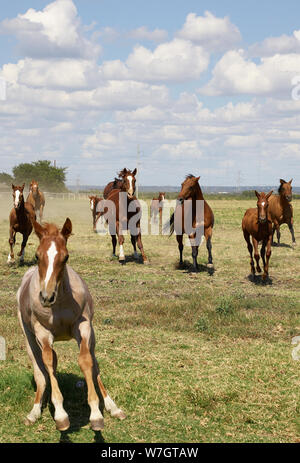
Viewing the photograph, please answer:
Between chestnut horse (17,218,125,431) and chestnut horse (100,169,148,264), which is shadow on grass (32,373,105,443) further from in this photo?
chestnut horse (100,169,148,264)

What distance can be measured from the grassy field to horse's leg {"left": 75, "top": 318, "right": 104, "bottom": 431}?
65 cm

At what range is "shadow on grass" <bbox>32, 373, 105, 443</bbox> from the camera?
17.8ft

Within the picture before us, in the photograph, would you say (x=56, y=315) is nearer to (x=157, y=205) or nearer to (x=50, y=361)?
(x=50, y=361)

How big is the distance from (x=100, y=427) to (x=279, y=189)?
1778 cm

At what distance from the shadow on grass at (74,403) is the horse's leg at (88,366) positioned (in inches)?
25.1

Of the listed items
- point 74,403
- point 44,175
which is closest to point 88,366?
point 74,403

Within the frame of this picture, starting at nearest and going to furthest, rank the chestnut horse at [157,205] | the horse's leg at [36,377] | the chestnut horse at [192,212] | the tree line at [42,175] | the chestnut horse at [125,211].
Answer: the horse's leg at [36,377], the chestnut horse at [192,212], the chestnut horse at [125,211], the chestnut horse at [157,205], the tree line at [42,175]

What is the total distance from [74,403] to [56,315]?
1543 mm

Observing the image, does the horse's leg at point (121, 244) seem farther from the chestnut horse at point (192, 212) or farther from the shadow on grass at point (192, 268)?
the chestnut horse at point (192, 212)

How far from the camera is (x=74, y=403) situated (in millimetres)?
6180

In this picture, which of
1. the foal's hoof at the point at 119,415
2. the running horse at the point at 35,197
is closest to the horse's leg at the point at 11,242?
the running horse at the point at 35,197

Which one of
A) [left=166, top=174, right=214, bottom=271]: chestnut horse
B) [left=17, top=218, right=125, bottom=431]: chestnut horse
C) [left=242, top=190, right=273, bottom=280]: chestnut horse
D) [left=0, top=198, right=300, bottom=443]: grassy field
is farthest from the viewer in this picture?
[left=166, top=174, right=214, bottom=271]: chestnut horse

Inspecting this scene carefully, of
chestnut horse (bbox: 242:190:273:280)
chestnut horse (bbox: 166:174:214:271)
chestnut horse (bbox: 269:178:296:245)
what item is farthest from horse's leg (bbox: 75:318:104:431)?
chestnut horse (bbox: 269:178:296:245)

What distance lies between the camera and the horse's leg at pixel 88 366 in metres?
4.70
